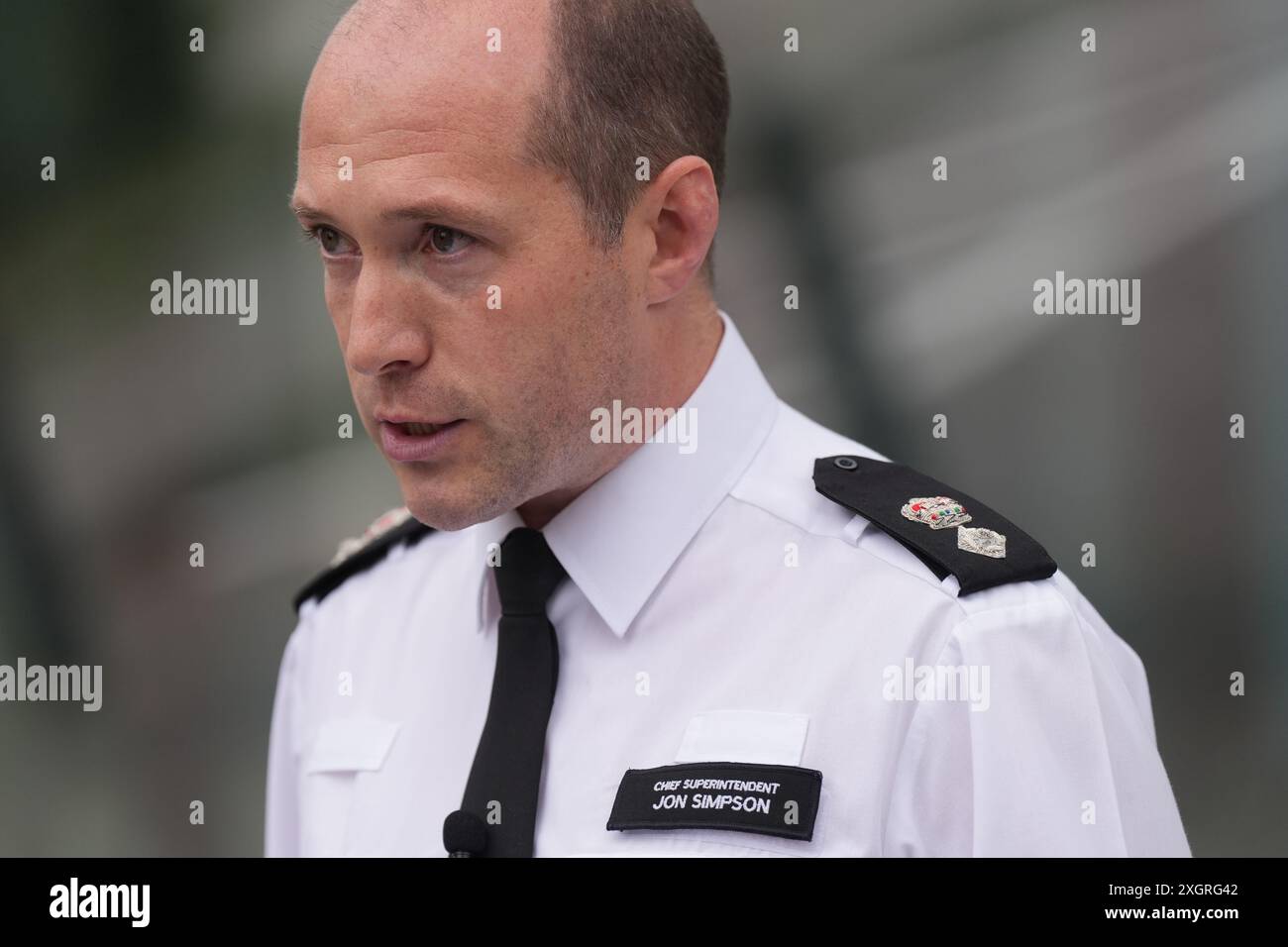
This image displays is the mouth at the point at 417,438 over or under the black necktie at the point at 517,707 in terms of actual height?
over

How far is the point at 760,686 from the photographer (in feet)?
6.05

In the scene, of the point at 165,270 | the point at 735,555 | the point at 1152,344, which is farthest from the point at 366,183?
the point at 165,270

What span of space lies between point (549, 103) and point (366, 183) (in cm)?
27

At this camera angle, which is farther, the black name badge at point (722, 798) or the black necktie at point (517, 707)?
the black necktie at point (517, 707)

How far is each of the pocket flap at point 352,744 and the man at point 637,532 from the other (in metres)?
0.06

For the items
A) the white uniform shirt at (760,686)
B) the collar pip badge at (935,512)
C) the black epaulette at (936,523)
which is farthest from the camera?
the collar pip badge at (935,512)

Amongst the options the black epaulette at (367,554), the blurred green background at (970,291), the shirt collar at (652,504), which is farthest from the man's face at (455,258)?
the blurred green background at (970,291)

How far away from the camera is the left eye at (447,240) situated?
1797 millimetres

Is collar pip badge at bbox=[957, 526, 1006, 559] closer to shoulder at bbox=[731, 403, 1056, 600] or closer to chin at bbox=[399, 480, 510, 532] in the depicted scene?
shoulder at bbox=[731, 403, 1056, 600]

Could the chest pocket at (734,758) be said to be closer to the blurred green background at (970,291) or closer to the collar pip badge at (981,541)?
the collar pip badge at (981,541)

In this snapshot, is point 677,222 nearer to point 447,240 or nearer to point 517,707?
point 447,240

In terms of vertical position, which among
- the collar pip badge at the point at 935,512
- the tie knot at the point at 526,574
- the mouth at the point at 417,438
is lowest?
the tie knot at the point at 526,574

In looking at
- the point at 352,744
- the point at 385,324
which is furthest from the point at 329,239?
the point at 352,744

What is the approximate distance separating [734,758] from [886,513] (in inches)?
16.4
